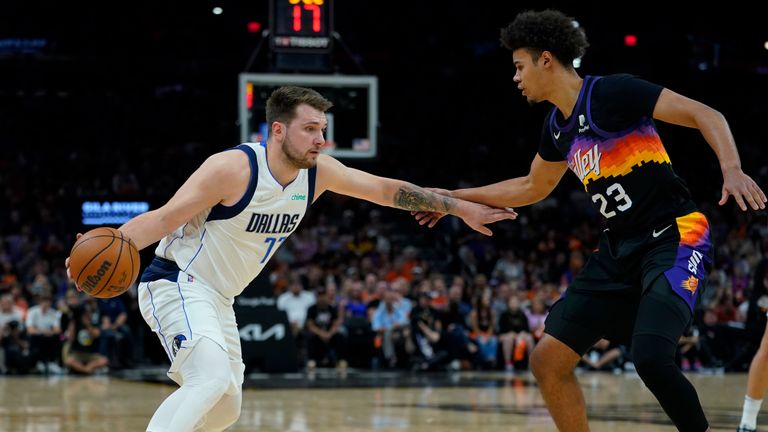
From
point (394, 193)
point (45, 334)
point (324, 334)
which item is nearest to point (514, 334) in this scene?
point (324, 334)

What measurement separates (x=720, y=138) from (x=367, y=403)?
284 inches

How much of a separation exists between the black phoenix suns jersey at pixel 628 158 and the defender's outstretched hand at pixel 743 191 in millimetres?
523

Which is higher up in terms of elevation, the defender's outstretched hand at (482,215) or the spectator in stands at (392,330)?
the defender's outstretched hand at (482,215)

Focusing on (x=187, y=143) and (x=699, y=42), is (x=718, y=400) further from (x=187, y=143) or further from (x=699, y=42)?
(x=187, y=143)

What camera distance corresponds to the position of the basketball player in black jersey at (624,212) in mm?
5031

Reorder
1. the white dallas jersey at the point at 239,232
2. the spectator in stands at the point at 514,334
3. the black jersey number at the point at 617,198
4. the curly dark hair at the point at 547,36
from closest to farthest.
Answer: the black jersey number at the point at 617,198, the white dallas jersey at the point at 239,232, the curly dark hair at the point at 547,36, the spectator in stands at the point at 514,334

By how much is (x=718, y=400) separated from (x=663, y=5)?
1520 cm

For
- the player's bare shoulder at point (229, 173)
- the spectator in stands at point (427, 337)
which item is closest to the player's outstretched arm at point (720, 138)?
the player's bare shoulder at point (229, 173)

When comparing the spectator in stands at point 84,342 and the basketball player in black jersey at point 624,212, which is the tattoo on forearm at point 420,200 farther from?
the spectator in stands at point 84,342

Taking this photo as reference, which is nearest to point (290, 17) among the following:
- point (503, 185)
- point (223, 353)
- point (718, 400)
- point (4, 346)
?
point (4, 346)

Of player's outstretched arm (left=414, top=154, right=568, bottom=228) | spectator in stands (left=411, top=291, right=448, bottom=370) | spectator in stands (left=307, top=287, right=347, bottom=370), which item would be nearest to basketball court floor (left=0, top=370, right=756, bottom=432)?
spectator in stands (left=411, top=291, right=448, bottom=370)

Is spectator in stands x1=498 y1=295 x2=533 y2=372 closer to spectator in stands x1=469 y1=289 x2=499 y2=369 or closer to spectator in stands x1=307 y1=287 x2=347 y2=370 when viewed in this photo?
spectator in stands x1=469 y1=289 x2=499 y2=369

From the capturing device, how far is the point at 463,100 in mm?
28062

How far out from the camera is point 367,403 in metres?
11.7
